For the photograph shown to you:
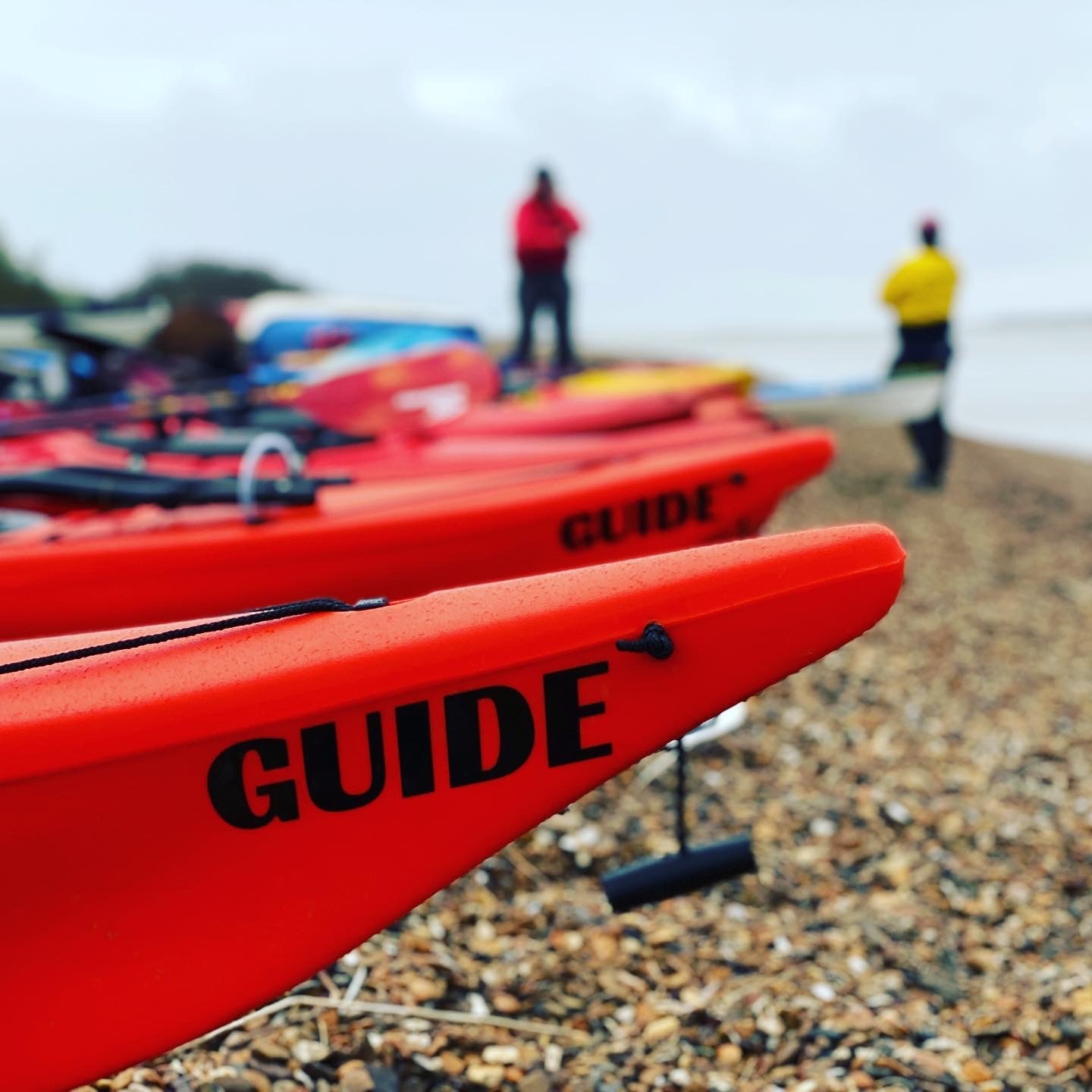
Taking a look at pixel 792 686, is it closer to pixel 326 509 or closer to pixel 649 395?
pixel 649 395

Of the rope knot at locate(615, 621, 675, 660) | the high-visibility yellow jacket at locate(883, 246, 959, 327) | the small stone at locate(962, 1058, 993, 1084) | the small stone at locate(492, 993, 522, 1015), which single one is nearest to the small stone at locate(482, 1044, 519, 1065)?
the small stone at locate(492, 993, 522, 1015)

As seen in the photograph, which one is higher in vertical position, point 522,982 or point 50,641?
point 50,641

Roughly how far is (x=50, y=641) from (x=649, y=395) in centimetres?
339

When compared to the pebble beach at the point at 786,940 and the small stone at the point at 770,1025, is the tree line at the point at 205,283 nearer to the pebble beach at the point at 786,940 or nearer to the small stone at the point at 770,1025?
the pebble beach at the point at 786,940

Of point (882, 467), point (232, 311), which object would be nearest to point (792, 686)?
point (882, 467)

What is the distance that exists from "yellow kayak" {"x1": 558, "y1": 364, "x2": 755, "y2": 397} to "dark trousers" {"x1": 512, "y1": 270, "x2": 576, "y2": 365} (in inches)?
80.9

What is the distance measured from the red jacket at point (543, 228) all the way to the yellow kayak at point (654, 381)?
80.8 inches

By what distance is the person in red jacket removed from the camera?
7926 millimetres

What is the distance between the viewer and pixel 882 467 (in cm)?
845

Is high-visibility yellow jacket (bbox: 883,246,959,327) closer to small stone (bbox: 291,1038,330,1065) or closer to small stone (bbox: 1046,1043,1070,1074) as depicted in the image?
small stone (bbox: 1046,1043,1070,1074)

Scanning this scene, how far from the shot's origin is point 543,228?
7961 millimetres

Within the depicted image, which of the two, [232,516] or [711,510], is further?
[711,510]

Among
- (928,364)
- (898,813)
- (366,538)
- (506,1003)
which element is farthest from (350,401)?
(928,364)

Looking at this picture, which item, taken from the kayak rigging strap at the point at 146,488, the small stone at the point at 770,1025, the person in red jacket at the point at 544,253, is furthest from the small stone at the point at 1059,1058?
the person in red jacket at the point at 544,253
